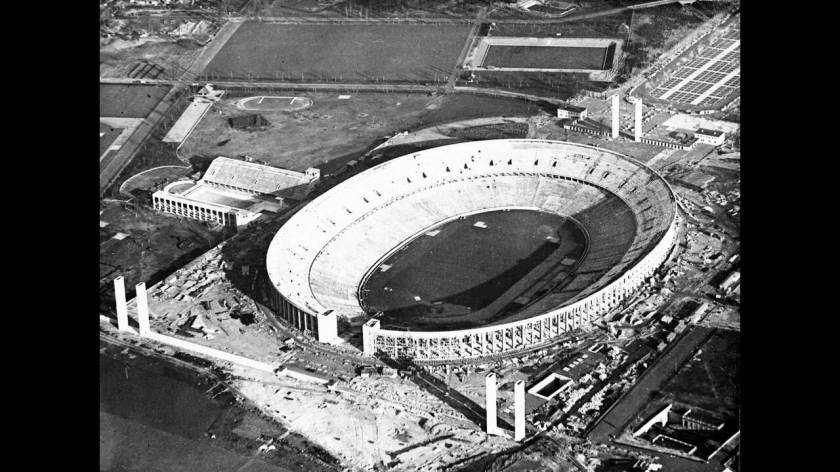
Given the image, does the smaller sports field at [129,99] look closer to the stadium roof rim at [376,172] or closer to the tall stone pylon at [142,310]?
the stadium roof rim at [376,172]

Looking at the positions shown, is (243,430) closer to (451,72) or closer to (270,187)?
(270,187)

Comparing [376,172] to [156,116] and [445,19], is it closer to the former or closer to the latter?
[156,116]

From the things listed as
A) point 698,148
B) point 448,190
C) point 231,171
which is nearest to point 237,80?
point 231,171

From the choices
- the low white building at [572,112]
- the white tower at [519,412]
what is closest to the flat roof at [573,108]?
the low white building at [572,112]

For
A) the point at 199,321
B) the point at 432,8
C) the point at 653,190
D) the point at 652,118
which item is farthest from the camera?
the point at 432,8

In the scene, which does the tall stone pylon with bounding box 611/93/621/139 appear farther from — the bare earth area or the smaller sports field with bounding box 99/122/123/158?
the smaller sports field with bounding box 99/122/123/158
